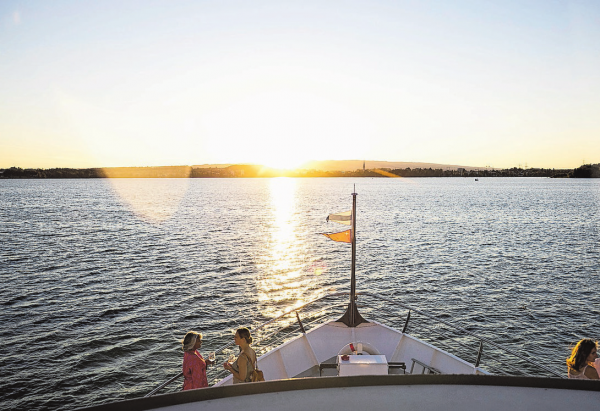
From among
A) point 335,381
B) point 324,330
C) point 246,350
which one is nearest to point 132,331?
point 324,330

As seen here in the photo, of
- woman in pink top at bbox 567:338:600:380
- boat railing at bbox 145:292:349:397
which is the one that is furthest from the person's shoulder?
boat railing at bbox 145:292:349:397

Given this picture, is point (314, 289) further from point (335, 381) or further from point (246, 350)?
point (335, 381)

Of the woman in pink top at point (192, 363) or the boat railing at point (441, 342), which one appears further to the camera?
the boat railing at point (441, 342)

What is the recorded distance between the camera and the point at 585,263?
35438 mm

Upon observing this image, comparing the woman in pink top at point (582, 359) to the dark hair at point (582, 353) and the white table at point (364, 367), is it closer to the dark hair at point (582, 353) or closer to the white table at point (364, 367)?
the dark hair at point (582, 353)

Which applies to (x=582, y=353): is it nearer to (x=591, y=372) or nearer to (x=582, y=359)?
(x=582, y=359)

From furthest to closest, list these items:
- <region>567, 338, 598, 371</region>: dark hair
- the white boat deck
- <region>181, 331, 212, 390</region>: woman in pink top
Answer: the white boat deck
<region>181, 331, 212, 390</region>: woman in pink top
<region>567, 338, 598, 371</region>: dark hair

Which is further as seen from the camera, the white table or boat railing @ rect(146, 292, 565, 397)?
boat railing @ rect(146, 292, 565, 397)

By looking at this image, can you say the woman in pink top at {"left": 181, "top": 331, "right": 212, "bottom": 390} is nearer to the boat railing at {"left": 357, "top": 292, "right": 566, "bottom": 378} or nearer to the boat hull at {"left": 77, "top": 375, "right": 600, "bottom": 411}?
the boat hull at {"left": 77, "top": 375, "right": 600, "bottom": 411}

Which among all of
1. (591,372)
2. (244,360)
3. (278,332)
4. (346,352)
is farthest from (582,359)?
(278,332)

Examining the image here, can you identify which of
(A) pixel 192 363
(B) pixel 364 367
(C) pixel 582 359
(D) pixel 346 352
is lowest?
(D) pixel 346 352

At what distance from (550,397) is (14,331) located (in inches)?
890

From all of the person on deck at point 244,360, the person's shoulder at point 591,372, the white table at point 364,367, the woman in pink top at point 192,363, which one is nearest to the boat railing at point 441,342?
the white table at point 364,367

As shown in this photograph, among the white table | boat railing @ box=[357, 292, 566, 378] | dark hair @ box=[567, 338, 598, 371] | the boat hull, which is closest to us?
the boat hull
